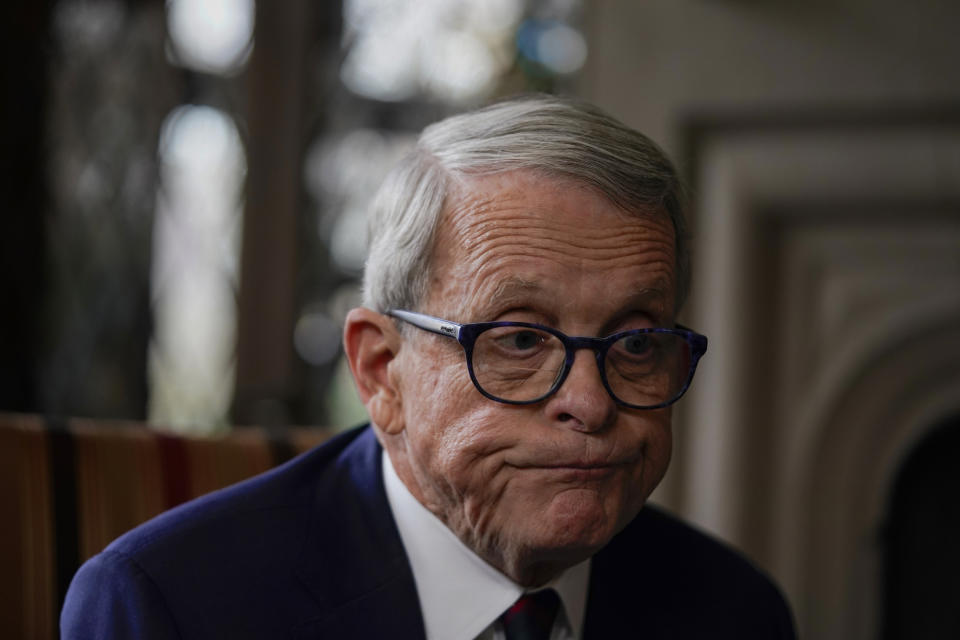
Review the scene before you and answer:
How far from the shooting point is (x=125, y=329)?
3254 mm

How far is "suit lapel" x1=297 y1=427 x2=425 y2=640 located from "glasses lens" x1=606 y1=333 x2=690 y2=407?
0.34 metres

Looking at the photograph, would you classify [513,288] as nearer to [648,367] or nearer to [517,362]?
[517,362]

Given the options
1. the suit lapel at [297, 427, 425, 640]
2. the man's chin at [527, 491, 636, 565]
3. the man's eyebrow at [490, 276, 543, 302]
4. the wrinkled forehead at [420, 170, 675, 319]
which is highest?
the wrinkled forehead at [420, 170, 675, 319]

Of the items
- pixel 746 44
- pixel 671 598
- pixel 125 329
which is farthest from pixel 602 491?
Answer: pixel 125 329

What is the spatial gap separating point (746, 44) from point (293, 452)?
180 cm

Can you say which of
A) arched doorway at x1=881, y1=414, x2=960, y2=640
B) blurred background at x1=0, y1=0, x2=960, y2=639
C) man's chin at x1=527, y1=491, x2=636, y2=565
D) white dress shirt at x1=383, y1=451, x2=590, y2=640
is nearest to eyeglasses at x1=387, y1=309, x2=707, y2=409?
man's chin at x1=527, y1=491, x2=636, y2=565

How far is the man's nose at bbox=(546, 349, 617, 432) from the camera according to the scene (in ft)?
3.53

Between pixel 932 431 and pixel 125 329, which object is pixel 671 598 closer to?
pixel 932 431

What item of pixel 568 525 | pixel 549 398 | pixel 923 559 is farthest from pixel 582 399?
pixel 923 559

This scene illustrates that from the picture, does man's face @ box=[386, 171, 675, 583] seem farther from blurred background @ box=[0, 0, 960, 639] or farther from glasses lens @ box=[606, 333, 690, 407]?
blurred background @ box=[0, 0, 960, 639]

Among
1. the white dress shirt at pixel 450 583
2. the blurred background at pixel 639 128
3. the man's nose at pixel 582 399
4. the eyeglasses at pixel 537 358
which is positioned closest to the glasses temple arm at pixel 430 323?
the eyeglasses at pixel 537 358

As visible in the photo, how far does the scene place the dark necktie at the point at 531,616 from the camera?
3.97 ft

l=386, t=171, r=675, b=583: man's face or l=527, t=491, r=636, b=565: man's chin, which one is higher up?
l=386, t=171, r=675, b=583: man's face

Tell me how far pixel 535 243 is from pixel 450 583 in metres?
0.43
